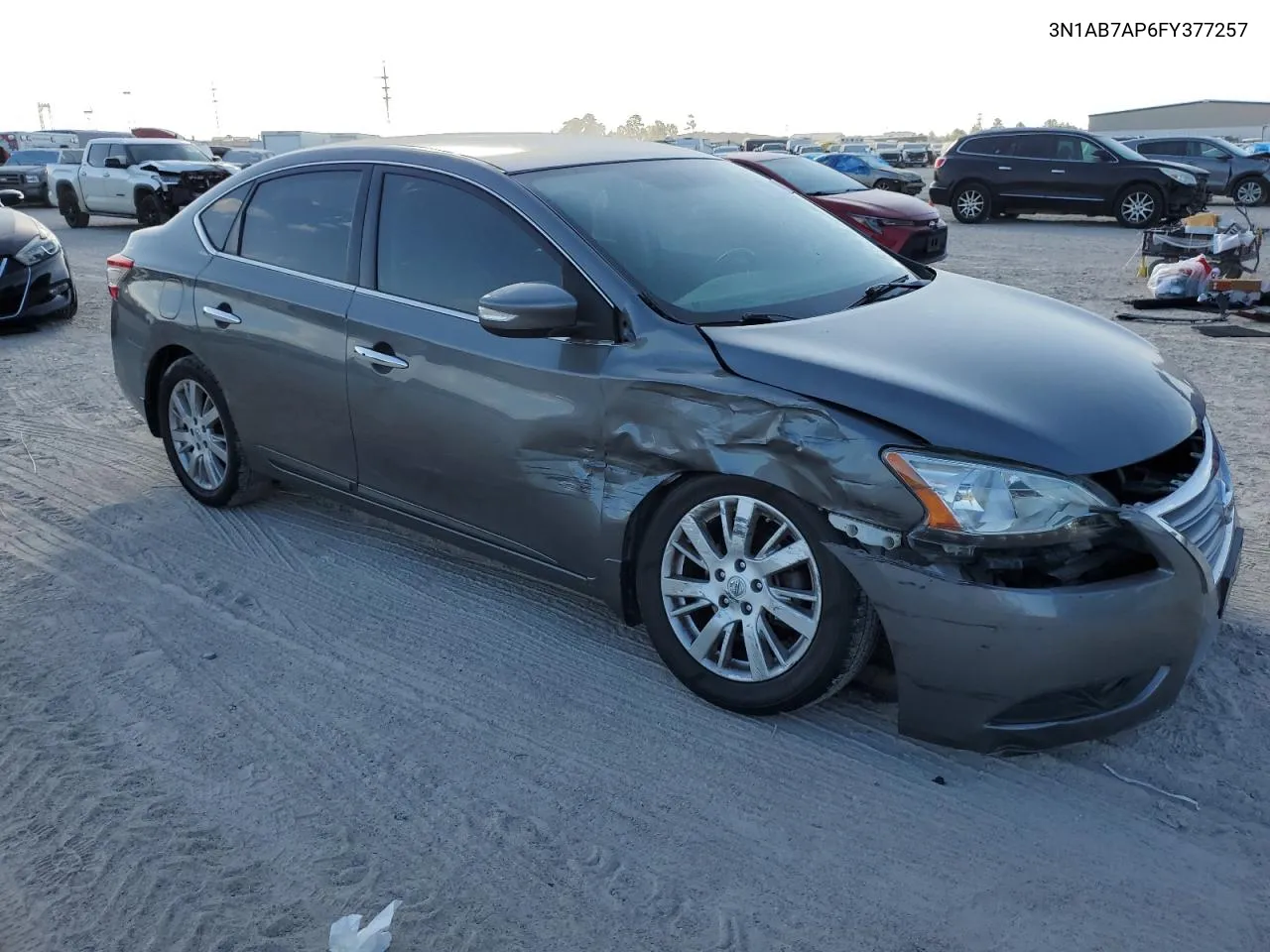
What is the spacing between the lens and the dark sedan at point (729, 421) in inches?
113

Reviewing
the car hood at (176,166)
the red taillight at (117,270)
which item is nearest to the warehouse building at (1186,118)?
the car hood at (176,166)

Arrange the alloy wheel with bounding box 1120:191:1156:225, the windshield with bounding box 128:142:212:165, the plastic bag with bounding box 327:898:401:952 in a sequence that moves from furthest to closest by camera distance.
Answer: the windshield with bounding box 128:142:212:165 < the alloy wheel with bounding box 1120:191:1156:225 < the plastic bag with bounding box 327:898:401:952

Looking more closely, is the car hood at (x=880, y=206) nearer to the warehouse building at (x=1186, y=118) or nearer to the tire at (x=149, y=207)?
the tire at (x=149, y=207)

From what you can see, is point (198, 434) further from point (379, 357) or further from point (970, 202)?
point (970, 202)

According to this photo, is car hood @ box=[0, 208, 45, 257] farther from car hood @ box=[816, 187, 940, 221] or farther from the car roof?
car hood @ box=[816, 187, 940, 221]

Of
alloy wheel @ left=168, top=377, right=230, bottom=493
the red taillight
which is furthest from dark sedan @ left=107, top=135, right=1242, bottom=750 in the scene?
the red taillight

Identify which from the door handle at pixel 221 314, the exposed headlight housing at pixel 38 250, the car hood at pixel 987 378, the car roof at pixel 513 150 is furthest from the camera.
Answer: the exposed headlight housing at pixel 38 250

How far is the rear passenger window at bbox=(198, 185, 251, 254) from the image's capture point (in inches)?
192

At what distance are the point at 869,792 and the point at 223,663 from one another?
85.4 inches

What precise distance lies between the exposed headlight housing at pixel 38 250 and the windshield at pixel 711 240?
7.63m

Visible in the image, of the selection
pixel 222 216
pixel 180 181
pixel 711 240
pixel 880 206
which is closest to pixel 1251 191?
pixel 880 206

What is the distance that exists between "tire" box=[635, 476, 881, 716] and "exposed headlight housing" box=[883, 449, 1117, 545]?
0.33 m

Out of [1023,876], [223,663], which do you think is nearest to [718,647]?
[1023,876]

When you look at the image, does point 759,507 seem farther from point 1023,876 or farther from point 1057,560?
point 1023,876
